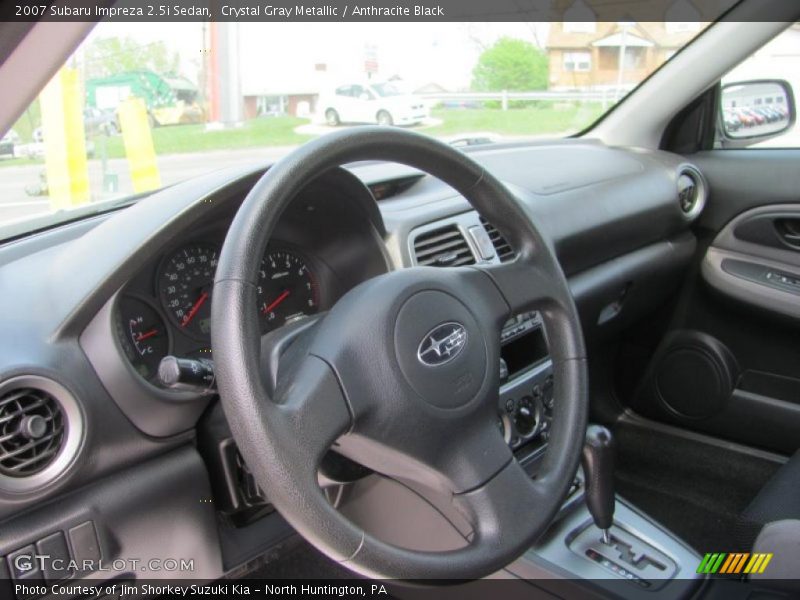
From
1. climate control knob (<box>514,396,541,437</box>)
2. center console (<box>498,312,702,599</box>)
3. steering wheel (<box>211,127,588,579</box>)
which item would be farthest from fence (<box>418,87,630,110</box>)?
steering wheel (<box>211,127,588,579</box>)

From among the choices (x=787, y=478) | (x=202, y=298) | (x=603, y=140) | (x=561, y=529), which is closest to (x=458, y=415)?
(x=202, y=298)

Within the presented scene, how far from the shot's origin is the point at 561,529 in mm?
1812

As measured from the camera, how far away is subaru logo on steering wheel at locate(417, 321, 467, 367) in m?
1.22

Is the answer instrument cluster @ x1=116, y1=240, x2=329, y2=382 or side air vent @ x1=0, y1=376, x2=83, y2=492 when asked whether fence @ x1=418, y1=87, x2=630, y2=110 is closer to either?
instrument cluster @ x1=116, y1=240, x2=329, y2=382

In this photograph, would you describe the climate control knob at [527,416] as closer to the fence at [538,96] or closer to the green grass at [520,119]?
the green grass at [520,119]

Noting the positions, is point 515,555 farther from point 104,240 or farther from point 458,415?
point 104,240

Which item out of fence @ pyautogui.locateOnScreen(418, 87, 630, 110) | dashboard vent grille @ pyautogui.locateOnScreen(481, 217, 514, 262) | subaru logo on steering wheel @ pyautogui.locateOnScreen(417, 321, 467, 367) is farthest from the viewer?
fence @ pyautogui.locateOnScreen(418, 87, 630, 110)

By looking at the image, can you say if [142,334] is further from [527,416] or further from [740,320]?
[740,320]

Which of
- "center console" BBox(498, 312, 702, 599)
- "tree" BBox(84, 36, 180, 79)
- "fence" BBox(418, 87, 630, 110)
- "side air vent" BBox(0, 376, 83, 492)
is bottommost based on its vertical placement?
"center console" BBox(498, 312, 702, 599)

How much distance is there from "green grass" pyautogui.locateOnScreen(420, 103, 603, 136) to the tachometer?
81 centimetres

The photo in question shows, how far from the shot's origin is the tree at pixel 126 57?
4.97 ft

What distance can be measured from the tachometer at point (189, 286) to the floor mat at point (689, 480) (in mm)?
1709

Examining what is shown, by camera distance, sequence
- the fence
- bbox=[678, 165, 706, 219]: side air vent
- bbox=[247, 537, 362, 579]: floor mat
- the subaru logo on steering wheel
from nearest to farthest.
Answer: the subaru logo on steering wheel
bbox=[247, 537, 362, 579]: floor mat
the fence
bbox=[678, 165, 706, 219]: side air vent

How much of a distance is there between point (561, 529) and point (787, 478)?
1.87 ft
